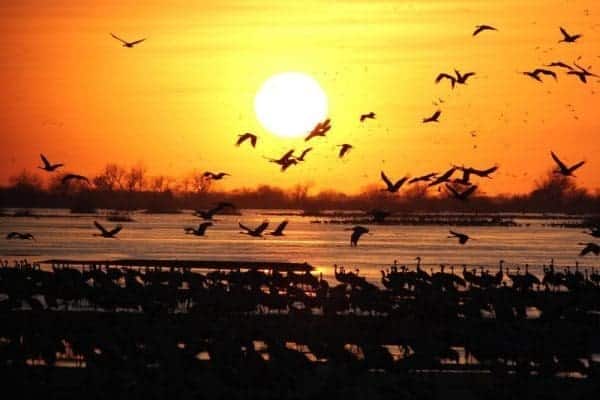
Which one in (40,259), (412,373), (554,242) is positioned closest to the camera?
(412,373)

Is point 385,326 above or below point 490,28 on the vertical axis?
below

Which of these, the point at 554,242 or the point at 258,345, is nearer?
the point at 258,345

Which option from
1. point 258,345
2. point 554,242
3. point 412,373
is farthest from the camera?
point 554,242

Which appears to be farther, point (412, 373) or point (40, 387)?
point (412, 373)

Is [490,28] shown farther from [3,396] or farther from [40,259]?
[40,259]

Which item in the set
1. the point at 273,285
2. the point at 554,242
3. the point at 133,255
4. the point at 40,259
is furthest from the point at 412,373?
the point at 554,242

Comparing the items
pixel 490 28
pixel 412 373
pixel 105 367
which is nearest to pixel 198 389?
pixel 105 367

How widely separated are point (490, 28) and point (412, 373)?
8.91 metres

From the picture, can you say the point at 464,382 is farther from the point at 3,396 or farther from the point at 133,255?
the point at 133,255

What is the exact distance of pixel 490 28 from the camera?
32.8 m

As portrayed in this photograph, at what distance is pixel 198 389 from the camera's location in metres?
25.0

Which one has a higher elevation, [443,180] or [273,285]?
[443,180]

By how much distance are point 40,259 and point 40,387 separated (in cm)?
5727

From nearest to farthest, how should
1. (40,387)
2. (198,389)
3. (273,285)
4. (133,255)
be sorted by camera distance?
(198,389)
(40,387)
(273,285)
(133,255)
